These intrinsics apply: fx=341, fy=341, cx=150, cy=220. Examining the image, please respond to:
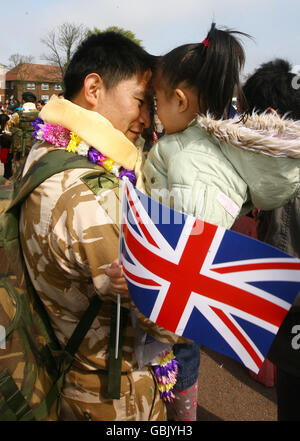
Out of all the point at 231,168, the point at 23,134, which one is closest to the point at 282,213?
the point at 231,168

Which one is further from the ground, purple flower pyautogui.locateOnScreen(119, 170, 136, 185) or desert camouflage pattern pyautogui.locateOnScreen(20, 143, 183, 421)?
purple flower pyautogui.locateOnScreen(119, 170, 136, 185)

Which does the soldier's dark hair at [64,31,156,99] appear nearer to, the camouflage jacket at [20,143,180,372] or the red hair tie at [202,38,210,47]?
the red hair tie at [202,38,210,47]

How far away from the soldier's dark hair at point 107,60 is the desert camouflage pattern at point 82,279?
1.23ft

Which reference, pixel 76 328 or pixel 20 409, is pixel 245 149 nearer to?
pixel 76 328

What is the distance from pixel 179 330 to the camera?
3.84 feet

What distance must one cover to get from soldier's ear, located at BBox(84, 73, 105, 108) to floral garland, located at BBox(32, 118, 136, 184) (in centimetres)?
19

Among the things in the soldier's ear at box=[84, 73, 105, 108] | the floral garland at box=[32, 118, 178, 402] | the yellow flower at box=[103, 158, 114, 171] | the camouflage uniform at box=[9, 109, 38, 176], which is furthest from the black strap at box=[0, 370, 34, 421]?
the camouflage uniform at box=[9, 109, 38, 176]

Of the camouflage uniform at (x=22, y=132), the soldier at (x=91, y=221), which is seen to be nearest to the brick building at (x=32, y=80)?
the camouflage uniform at (x=22, y=132)

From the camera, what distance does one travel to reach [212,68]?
139 cm

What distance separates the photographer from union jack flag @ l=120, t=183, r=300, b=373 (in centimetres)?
107

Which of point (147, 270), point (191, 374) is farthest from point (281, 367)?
point (147, 270)

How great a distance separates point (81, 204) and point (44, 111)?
60cm

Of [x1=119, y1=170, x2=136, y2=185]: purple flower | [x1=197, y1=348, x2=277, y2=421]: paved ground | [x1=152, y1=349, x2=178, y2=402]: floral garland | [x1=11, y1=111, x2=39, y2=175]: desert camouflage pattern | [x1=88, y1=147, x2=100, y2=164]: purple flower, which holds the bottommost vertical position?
[x1=197, y1=348, x2=277, y2=421]: paved ground

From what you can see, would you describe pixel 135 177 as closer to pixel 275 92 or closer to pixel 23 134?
pixel 275 92
